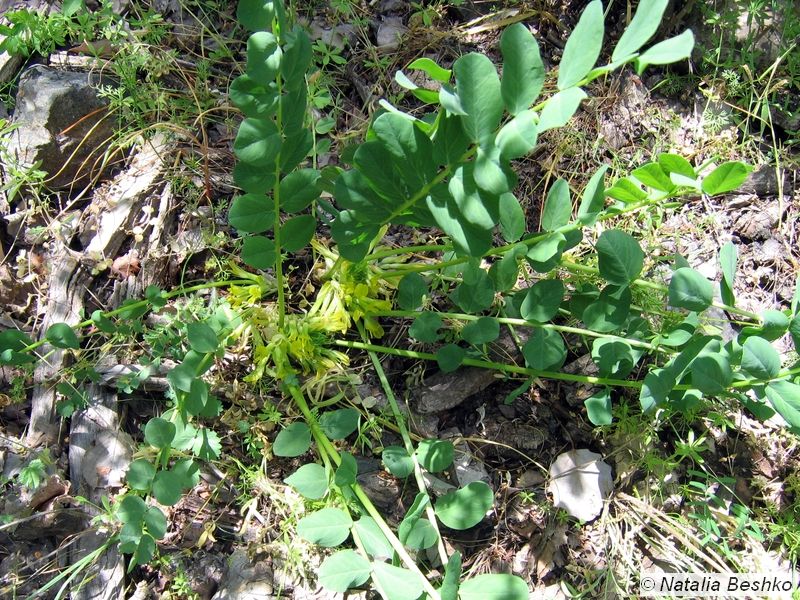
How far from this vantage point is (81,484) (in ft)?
6.31

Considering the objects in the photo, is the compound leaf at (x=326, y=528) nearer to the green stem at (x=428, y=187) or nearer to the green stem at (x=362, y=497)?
the green stem at (x=362, y=497)

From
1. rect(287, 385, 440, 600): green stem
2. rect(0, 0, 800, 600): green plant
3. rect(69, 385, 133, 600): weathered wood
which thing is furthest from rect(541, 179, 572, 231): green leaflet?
rect(69, 385, 133, 600): weathered wood

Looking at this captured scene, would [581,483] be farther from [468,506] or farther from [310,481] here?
[310,481]

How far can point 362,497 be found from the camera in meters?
1.71

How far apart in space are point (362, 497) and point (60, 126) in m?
1.58

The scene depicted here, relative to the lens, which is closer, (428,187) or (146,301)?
(428,187)

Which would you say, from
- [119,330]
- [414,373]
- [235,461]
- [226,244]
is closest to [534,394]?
[414,373]

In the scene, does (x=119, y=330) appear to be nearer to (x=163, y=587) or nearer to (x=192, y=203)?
(x=192, y=203)

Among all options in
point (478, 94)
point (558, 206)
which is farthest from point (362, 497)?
point (478, 94)

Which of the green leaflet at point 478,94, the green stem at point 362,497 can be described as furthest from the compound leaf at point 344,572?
the green leaflet at point 478,94

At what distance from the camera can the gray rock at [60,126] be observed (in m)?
2.17

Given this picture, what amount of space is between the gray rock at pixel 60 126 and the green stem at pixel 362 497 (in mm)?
1078

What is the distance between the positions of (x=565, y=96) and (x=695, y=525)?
1.54 metres

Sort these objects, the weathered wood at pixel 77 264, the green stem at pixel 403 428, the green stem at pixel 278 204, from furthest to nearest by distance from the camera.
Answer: the weathered wood at pixel 77 264 → the green stem at pixel 403 428 → the green stem at pixel 278 204
